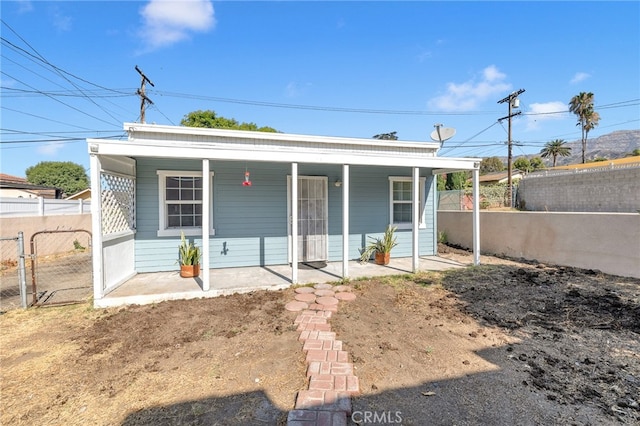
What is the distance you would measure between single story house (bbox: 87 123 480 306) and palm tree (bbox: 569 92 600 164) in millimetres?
37987

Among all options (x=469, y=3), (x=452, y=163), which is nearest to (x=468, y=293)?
(x=452, y=163)

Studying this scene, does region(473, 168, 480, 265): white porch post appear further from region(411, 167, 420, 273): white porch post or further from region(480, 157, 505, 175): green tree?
region(480, 157, 505, 175): green tree

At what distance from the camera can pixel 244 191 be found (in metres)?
6.76

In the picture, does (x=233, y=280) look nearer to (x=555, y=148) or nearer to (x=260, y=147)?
(x=260, y=147)

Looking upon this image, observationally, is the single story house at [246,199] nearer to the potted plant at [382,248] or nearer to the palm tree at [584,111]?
the potted plant at [382,248]

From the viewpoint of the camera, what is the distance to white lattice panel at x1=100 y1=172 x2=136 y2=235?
4883 millimetres

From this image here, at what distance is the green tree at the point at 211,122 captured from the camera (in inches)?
908

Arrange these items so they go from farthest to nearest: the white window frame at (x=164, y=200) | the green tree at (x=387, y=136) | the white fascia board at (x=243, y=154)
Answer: the green tree at (x=387, y=136)
the white window frame at (x=164, y=200)
the white fascia board at (x=243, y=154)

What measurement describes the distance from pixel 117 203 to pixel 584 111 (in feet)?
150

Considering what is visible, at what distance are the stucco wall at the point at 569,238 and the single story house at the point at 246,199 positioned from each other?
6.23 ft

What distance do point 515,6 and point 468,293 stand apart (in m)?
7.78

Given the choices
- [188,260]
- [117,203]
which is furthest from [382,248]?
[117,203]

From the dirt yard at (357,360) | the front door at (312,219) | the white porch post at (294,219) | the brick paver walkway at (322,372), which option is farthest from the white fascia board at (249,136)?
the brick paver walkway at (322,372)

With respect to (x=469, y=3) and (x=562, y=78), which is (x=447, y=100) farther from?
(x=469, y=3)
